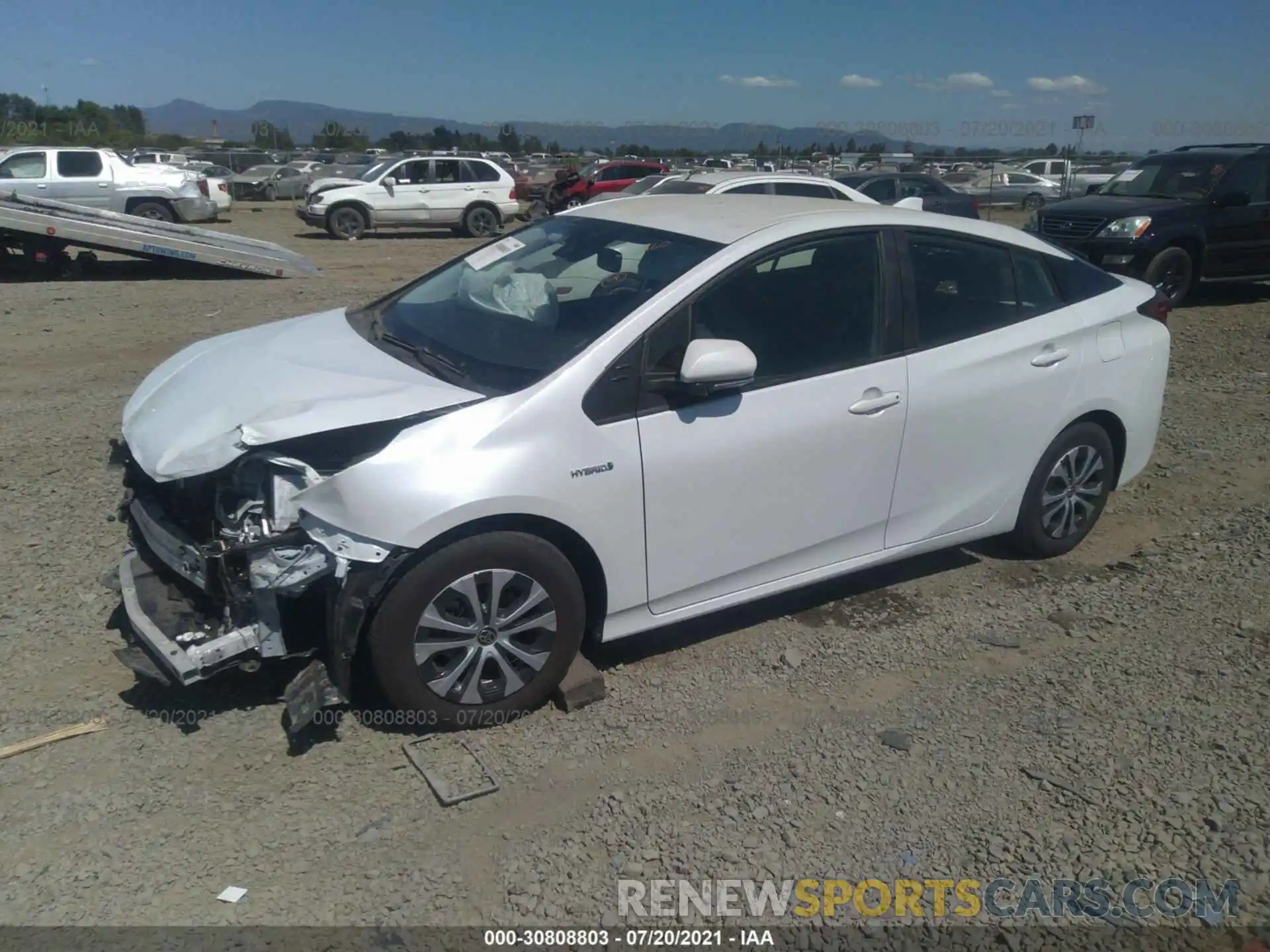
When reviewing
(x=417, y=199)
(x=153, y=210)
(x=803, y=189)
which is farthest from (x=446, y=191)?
(x=803, y=189)

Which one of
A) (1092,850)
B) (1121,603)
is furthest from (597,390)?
(1121,603)

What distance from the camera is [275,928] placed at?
9.09 ft

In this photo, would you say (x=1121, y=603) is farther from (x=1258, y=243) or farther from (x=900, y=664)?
(x=1258, y=243)

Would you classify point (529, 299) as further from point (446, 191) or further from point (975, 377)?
point (446, 191)

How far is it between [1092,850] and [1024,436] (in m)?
2.10

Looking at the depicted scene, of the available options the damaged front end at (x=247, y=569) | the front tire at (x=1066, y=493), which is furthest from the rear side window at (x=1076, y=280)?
the damaged front end at (x=247, y=569)

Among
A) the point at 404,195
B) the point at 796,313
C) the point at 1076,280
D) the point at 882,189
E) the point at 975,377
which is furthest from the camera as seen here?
the point at 404,195

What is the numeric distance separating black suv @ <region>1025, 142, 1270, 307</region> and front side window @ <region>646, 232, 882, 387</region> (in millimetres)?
9125

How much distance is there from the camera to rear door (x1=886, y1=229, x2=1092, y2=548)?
4.39 m

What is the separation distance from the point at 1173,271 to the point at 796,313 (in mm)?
10541

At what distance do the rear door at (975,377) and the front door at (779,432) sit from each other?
15cm

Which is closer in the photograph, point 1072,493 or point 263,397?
point 263,397

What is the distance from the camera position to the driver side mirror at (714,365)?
3660mm

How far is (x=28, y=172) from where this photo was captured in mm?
19641
